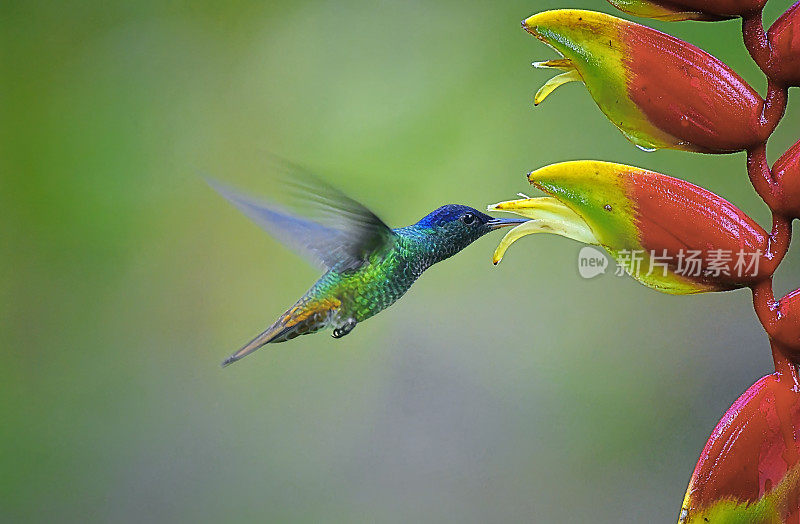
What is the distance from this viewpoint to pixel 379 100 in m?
1.49

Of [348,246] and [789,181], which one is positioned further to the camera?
[348,246]

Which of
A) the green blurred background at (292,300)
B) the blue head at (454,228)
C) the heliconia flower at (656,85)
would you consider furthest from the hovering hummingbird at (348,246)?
the green blurred background at (292,300)

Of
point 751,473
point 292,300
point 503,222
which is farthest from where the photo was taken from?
point 292,300

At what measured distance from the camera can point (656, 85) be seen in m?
0.39

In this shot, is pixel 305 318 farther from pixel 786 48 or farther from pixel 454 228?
pixel 786 48

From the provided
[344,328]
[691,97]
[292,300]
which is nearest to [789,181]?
[691,97]

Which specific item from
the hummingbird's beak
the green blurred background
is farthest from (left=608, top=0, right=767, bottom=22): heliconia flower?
the green blurred background

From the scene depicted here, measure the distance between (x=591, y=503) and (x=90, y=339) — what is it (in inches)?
36.0

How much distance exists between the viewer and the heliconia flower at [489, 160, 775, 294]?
15.4 inches

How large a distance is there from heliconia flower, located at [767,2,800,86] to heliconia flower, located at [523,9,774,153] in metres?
0.02

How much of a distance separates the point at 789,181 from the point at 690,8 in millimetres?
92

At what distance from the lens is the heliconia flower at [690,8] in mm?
402

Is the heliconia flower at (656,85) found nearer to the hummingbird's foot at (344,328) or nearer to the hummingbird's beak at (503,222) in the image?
the hummingbird's beak at (503,222)

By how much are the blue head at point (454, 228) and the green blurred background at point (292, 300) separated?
35.1 inches
